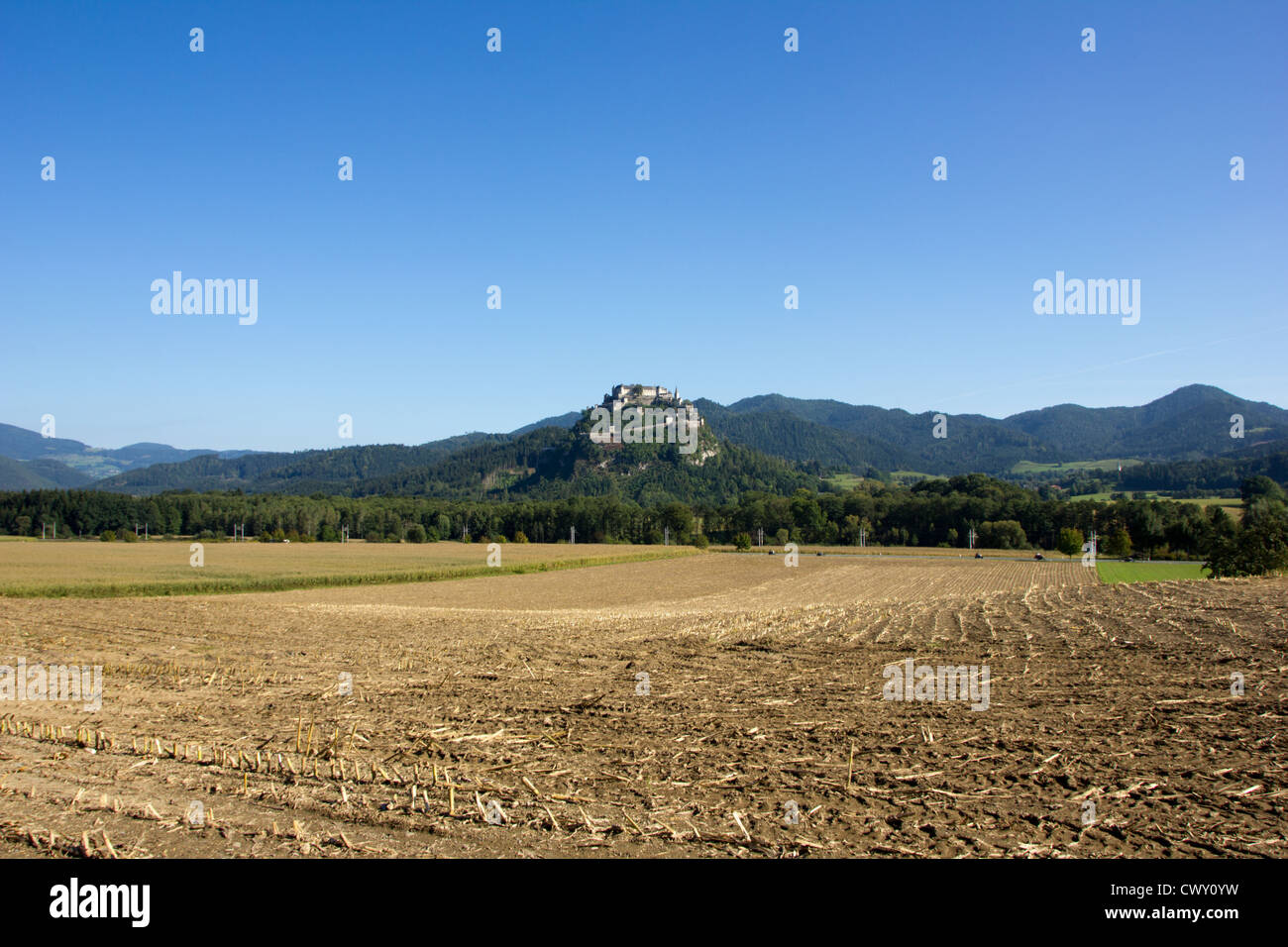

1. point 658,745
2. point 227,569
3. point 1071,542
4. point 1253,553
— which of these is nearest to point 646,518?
point 1071,542

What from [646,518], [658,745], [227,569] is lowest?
[227,569]

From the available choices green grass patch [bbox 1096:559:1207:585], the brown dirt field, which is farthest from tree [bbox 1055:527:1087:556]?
the brown dirt field

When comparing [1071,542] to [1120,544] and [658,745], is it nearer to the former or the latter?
[1120,544]

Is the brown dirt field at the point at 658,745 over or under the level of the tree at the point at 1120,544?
over

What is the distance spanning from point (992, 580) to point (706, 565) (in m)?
31.4

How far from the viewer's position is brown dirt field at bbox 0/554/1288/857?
835 centimetres

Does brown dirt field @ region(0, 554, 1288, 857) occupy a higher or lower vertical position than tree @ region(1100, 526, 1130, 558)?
higher

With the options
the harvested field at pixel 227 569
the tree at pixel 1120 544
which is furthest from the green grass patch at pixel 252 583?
the tree at pixel 1120 544

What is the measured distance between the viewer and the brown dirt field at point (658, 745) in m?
8.35

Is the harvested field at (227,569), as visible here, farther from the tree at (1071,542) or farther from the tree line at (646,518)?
the tree at (1071,542)

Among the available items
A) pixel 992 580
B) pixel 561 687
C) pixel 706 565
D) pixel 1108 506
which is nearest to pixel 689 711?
pixel 561 687

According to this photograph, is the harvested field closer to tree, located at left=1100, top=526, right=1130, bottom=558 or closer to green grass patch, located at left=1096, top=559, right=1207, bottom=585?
green grass patch, located at left=1096, top=559, right=1207, bottom=585

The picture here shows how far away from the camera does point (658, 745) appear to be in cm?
1207

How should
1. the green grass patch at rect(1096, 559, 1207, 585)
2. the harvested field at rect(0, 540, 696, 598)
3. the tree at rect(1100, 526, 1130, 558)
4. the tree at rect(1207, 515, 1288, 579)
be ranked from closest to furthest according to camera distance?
1. the harvested field at rect(0, 540, 696, 598)
2. the tree at rect(1207, 515, 1288, 579)
3. the green grass patch at rect(1096, 559, 1207, 585)
4. the tree at rect(1100, 526, 1130, 558)
